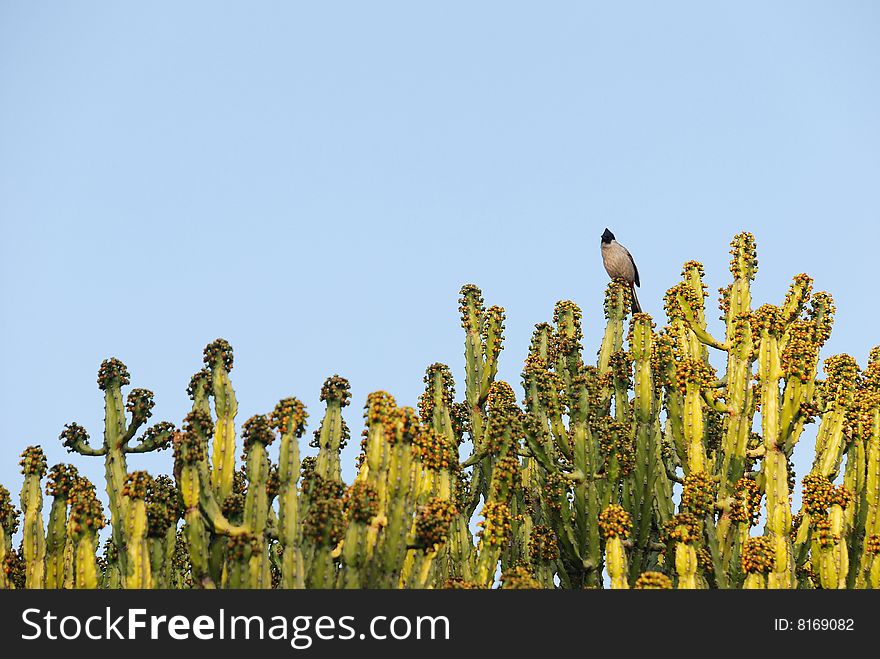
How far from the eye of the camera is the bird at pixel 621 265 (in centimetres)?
1493

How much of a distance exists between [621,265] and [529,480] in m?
3.66

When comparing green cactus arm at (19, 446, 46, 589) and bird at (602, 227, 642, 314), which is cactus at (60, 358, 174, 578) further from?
bird at (602, 227, 642, 314)

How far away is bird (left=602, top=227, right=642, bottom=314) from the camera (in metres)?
14.9

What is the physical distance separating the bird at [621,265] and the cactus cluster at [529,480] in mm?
1234

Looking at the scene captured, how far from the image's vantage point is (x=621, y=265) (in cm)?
1495

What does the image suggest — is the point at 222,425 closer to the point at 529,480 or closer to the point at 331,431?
the point at 331,431

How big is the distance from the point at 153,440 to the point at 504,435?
3216 mm

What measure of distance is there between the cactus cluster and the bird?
1.23 m

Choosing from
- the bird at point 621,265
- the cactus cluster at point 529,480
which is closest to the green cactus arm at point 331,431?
the cactus cluster at point 529,480

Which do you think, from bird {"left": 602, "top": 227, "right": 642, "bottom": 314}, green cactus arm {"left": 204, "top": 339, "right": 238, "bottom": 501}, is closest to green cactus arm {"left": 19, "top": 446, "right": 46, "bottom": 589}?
green cactus arm {"left": 204, "top": 339, "right": 238, "bottom": 501}
